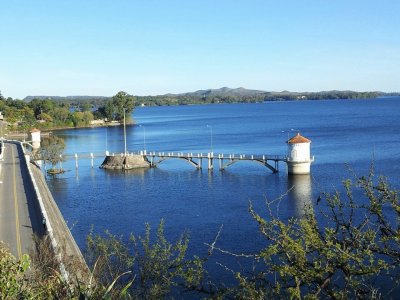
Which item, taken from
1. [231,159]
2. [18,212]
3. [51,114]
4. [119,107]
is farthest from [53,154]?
[119,107]

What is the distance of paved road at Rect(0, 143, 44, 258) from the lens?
25422 millimetres

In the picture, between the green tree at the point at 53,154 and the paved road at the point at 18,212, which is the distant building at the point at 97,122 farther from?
the paved road at the point at 18,212

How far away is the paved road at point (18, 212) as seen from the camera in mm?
25422

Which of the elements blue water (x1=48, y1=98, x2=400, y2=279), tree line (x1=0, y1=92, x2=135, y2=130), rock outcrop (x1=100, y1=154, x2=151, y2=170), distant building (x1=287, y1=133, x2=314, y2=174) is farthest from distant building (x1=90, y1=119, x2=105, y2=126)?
distant building (x1=287, y1=133, x2=314, y2=174)

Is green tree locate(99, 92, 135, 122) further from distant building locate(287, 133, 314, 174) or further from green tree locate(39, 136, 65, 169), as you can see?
distant building locate(287, 133, 314, 174)

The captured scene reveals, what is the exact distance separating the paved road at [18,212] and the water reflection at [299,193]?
17890 mm

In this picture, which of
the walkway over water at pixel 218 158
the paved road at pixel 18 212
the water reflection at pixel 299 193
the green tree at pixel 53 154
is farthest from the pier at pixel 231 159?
the paved road at pixel 18 212

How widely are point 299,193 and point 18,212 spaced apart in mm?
25169

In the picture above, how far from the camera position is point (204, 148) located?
92250mm

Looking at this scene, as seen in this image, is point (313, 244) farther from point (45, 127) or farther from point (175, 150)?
point (45, 127)

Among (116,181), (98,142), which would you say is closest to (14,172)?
(116,181)

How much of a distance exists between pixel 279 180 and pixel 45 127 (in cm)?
10744

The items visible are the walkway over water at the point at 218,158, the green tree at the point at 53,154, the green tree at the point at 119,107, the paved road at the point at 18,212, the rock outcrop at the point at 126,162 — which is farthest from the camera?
the green tree at the point at 119,107

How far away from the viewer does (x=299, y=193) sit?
48.2 m
